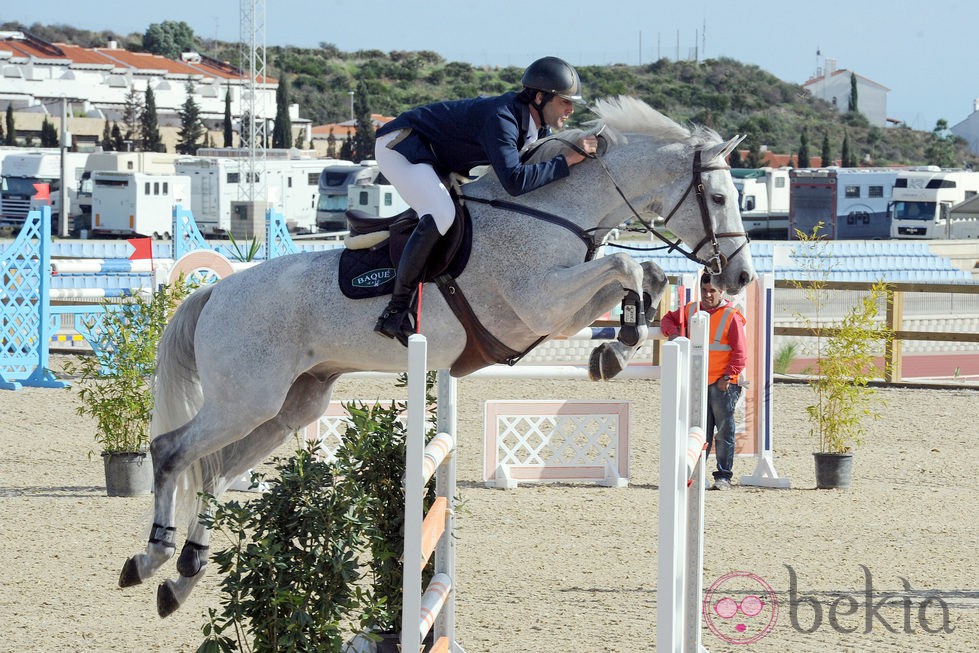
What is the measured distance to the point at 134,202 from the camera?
1239 inches

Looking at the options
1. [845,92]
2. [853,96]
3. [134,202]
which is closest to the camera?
[134,202]

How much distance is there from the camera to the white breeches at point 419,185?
3898 millimetres

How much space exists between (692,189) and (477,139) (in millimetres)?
739

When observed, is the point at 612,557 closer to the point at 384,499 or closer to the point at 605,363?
the point at 605,363

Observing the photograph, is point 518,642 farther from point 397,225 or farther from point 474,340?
point 397,225

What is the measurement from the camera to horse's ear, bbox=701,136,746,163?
3.96 metres

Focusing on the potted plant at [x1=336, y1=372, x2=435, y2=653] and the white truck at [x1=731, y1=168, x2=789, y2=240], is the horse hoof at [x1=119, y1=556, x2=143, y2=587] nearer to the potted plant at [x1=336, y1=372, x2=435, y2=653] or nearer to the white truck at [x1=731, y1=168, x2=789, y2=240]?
the potted plant at [x1=336, y1=372, x2=435, y2=653]

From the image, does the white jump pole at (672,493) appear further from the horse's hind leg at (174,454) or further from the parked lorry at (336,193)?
the parked lorry at (336,193)

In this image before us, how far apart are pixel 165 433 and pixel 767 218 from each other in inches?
1524

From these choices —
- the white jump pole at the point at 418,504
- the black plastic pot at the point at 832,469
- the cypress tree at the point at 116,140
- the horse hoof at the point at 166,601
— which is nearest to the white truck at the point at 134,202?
the cypress tree at the point at 116,140

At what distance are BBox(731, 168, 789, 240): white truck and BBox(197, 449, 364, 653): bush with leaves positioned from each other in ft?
124

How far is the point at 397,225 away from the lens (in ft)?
13.5

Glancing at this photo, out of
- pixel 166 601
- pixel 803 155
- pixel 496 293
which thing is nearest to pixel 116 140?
pixel 803 155

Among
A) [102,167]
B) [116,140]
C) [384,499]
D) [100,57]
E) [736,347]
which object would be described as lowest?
[384,499]
